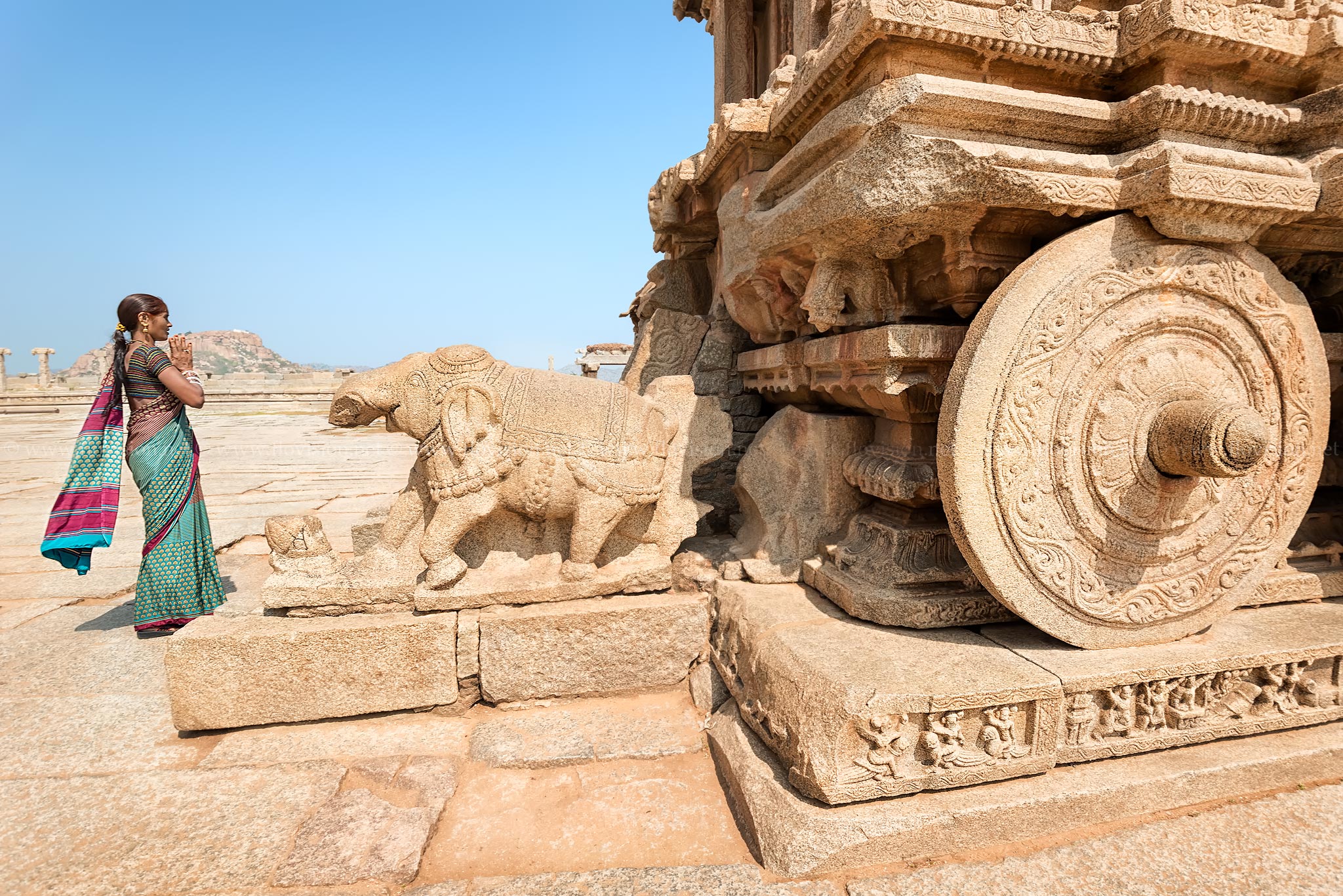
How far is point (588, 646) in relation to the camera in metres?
2.80

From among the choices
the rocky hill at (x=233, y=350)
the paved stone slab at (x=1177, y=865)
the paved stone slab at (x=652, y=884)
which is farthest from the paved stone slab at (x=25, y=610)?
the rocky hill at (x=233, y=350)

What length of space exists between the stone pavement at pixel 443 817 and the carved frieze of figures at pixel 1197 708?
0.76ft

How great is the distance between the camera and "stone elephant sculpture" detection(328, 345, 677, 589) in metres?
2.79

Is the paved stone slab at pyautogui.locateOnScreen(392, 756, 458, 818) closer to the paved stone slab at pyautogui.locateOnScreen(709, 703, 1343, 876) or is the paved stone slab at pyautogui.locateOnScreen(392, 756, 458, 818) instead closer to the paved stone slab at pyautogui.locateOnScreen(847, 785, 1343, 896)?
the paved stone slab at pyautogui.locateOnScreen(709, 703, 1343, 876)

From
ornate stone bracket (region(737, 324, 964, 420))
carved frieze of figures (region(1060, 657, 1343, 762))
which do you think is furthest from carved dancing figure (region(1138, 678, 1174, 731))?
ornate stone bracket (region(737, 324, 964, 420))

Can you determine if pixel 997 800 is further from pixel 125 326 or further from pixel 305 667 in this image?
pixel 125 326

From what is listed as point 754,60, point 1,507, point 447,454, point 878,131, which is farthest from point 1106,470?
point 1,507

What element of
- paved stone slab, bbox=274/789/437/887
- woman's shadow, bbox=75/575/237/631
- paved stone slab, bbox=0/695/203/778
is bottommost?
paved stone slab, bbox=274/789/437/887

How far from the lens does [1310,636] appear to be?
2.51 m

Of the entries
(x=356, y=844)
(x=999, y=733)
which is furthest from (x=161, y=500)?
(x=999, y=733)

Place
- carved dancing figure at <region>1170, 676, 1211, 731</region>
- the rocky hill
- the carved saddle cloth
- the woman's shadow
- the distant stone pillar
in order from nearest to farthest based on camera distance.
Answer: carved dancing figure at <region>1170, 676, 1211, 731</region> < the carved saddle cloth < the woman's shadow < the distant stone pillar < the rocky hill

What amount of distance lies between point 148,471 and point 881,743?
12.2 feet

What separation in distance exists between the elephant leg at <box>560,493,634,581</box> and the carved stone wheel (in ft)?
4.40

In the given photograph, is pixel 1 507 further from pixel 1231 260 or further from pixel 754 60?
pixel 1231 260
